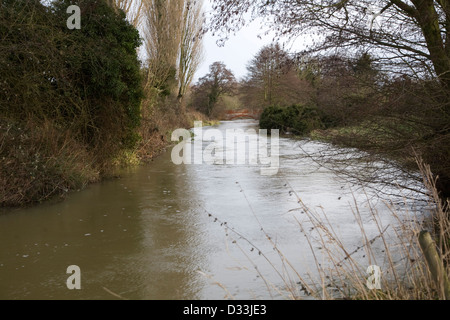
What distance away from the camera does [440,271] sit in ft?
8.07

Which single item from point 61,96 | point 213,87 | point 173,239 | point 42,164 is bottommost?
point 173,239

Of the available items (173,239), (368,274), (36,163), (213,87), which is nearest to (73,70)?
(36,163)

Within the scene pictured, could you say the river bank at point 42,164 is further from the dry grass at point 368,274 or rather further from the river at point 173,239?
the dry grass at point 368,274

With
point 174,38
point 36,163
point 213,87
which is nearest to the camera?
point 36,163

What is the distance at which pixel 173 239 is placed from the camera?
5.63m

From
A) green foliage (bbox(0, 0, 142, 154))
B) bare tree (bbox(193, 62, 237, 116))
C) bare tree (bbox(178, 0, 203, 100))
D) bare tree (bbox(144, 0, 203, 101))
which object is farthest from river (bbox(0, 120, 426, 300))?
bare tree (bbox(193, 62, 237, 116))

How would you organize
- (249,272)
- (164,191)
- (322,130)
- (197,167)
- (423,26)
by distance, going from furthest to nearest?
→ (197,167) < (164,191) < (322,130) < (423,26) < (249,272)

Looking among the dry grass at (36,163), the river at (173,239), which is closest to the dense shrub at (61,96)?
the dry grass at (36,163)

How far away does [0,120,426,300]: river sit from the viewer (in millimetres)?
4078

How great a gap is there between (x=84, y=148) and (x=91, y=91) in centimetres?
131

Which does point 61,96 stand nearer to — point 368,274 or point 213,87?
point 368,274

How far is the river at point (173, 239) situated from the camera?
408cm

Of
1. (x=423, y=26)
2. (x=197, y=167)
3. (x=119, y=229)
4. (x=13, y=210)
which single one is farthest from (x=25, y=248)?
(x=197, y=167)
